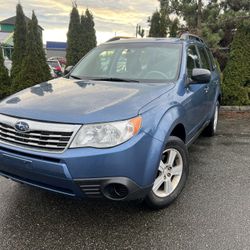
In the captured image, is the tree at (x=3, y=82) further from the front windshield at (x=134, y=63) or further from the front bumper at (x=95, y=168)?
the front bumper at (x=95, y=168)

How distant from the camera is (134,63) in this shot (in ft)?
13.2

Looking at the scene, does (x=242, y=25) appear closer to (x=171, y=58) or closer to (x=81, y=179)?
(x=171, y=58)

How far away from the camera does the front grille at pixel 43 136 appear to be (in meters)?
2.56

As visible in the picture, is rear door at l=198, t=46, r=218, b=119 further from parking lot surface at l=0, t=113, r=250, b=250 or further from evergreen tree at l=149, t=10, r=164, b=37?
evergreen tree at l=149, t=10, r=164, b=37

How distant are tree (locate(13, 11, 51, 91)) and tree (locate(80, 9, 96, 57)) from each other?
1.39 m

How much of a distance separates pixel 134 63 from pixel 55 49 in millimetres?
46690

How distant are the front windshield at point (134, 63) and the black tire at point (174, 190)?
0.77 metres

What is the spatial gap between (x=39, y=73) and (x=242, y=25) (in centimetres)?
552

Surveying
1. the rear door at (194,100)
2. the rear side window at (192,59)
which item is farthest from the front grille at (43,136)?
the rear side window at (192,59)

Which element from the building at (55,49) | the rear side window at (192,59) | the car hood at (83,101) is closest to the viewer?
the car hood at (83,101)

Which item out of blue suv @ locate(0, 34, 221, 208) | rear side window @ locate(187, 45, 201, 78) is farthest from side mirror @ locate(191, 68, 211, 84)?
rear side window @ locate(187, 45, 201, 78)

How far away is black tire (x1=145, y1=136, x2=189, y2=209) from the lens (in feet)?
10.1

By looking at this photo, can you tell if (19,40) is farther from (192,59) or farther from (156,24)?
(192,59)

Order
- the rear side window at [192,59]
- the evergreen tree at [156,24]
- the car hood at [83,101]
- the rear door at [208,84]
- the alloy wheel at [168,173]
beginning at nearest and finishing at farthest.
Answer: the car hood at [83,101] → the alloy wheel at [168,173] → the rear side window at [192,59] → the rear door at [208,84] → the evergreen tree at [156,24]
